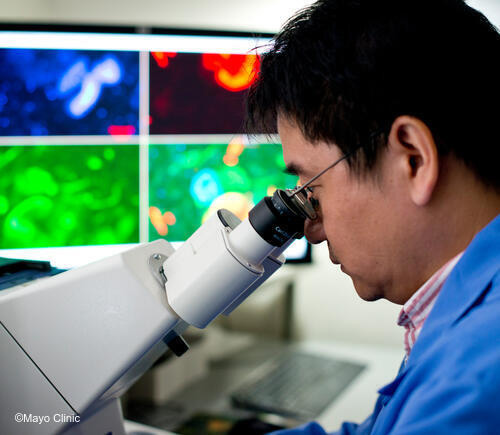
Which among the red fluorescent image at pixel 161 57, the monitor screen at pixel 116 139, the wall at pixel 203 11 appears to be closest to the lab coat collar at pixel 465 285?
the monitor screen at pixel 116 139

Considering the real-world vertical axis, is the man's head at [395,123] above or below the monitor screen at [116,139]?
below

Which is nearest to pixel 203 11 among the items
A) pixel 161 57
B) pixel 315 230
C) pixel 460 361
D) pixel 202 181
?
pixel 161 57

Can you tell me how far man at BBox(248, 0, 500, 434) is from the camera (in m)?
0.61

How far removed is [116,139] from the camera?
1.12 meters

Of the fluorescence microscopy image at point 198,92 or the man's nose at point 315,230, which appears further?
the fluorescence microscopy image at point 198,92

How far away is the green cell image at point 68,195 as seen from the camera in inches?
41.4

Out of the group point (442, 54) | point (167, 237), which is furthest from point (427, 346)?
point (167, 237)

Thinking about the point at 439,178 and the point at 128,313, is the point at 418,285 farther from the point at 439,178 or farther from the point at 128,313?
the point at 128,313

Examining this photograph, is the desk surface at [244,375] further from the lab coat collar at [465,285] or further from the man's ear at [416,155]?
the man's ear at [416,155]

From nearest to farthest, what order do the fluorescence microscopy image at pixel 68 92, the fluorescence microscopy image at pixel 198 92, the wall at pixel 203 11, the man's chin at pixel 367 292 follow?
the man's chin at pixel 367 292 → the fluorescence microscopy image at pixel 68 92 → the fluorescence microscopy image at pixel 198 92 → the wall at pixel 203 11

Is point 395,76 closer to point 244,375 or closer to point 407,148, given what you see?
point 407,148

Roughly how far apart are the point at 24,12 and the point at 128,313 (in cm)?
126

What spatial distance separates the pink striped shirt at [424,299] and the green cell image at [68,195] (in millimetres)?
661

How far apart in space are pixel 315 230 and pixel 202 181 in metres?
0.52
